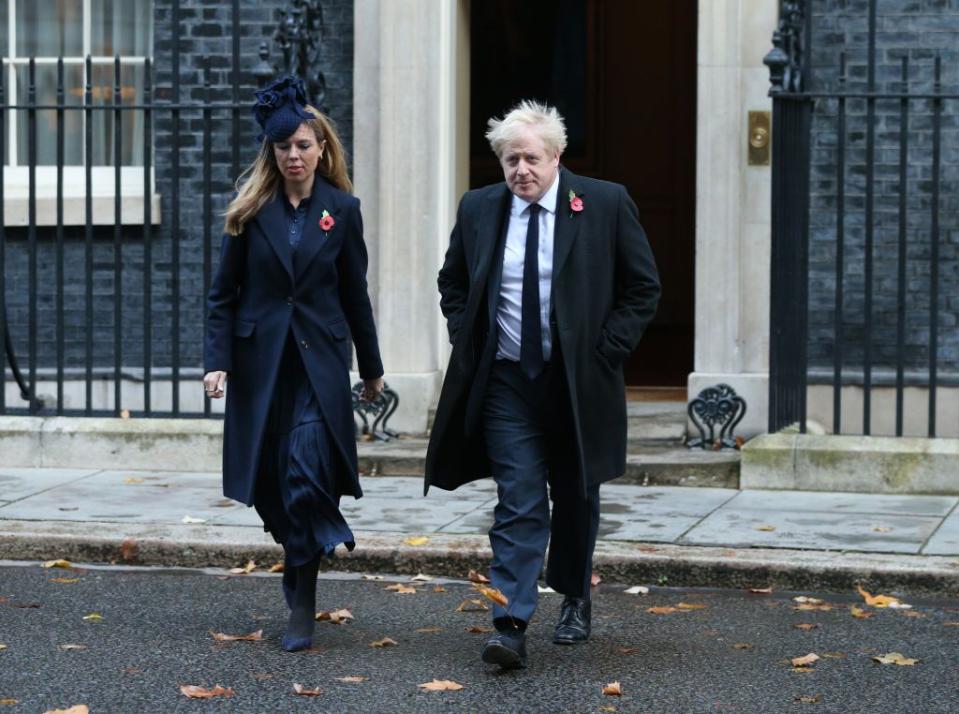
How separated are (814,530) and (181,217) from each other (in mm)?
4692

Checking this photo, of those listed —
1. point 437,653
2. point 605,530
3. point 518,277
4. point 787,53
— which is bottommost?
point 437,653

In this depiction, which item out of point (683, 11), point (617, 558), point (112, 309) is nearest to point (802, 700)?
point (617, 558)

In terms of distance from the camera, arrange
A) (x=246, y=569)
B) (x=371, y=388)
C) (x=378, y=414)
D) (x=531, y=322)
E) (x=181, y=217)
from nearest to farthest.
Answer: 1. (x=531, y=322)
2. (x=371, y=388)
3. (x=246, y=569)
4. (x=378, y=414)
5. (x=181, y=217)

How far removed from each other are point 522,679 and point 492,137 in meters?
1.69

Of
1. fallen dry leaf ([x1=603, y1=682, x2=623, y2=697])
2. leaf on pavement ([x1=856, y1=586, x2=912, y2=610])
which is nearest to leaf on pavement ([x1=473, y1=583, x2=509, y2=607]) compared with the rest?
fallen dry leaf ([x1=603, y1=682, x2=623, y2=697])

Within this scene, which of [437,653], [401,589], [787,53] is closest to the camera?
[437,653]

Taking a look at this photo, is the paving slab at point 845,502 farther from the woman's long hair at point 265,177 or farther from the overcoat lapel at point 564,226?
the woman's long hair at point 265,177

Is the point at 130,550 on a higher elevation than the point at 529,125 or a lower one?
lower

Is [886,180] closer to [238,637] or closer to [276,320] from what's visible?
[276,320]

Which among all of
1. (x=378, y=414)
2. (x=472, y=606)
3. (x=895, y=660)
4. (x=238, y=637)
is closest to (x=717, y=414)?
(x=378, y=414)

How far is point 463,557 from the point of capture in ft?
24.9

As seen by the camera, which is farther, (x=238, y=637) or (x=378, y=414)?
(x=378, y=414)

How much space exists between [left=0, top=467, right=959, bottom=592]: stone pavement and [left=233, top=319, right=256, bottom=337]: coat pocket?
162 centimetres

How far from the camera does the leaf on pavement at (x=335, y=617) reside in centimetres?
670
